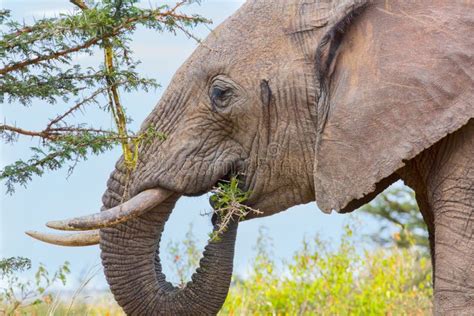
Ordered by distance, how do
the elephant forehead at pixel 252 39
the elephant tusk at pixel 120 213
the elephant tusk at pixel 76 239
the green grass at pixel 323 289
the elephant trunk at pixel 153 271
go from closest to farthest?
the elephant forehead at pixel 252 39 < the elephant tusk at pixel 120 213 < the elephant trunk at pixel 153 271 < the elephant tusk at pixel 76 239 < the green grass at pixel 323 289

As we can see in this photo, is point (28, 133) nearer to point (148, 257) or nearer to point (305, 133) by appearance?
point (148, 257)

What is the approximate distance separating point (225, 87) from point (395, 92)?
0.88 meters

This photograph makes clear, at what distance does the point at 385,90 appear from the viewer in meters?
5.02

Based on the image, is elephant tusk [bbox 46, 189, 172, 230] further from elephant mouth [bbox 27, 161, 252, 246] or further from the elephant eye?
the elephant eye

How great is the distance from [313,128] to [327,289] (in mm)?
4057

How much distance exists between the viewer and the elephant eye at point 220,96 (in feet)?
17.9

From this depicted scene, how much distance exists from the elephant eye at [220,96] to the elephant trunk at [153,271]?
0.56 m

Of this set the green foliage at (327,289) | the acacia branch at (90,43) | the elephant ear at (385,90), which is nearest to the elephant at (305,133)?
the elephant ear at (385,90)

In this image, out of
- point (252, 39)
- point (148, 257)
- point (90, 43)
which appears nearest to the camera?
point (90, 43)

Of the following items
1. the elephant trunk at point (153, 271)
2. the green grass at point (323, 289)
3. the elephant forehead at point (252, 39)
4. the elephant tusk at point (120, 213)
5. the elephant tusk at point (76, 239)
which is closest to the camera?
the elephant forehead at point (252, 39)

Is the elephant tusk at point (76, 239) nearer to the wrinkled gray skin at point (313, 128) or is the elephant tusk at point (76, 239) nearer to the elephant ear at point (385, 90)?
the wrinkled gray skin at point (313, 128)

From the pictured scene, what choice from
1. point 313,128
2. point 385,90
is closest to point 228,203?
point 313,128

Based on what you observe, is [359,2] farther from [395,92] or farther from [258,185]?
[258,185]

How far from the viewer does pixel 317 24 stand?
5.31 m
